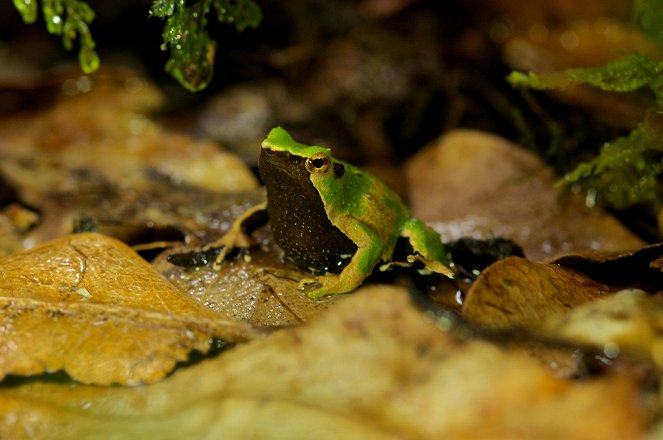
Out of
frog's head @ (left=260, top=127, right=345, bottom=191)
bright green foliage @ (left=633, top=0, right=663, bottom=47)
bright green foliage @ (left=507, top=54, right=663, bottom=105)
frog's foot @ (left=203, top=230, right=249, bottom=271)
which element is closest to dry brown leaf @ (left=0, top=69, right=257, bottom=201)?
frog's foot @ (left=203, top=230, right=249, bottom=271)

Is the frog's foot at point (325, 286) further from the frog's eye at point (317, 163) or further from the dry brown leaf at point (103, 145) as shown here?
the dry brown leaf at point (103, 145)

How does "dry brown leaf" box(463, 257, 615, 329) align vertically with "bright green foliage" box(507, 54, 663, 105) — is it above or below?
below

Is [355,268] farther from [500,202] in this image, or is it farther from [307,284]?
[500,202]

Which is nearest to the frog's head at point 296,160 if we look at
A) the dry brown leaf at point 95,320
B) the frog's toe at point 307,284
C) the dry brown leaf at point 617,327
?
the frog's toe at point 307,284

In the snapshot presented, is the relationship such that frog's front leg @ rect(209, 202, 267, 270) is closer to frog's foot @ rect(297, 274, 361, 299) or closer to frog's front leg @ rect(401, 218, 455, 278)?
frog's foot @ rect(297, 274, 361, 299)

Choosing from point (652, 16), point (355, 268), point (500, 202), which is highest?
point (652, 16)

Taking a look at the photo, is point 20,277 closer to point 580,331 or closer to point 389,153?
point 580,331

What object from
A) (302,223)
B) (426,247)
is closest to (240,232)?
(302,223)

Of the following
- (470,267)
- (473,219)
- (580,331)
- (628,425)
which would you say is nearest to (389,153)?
(473,219)
